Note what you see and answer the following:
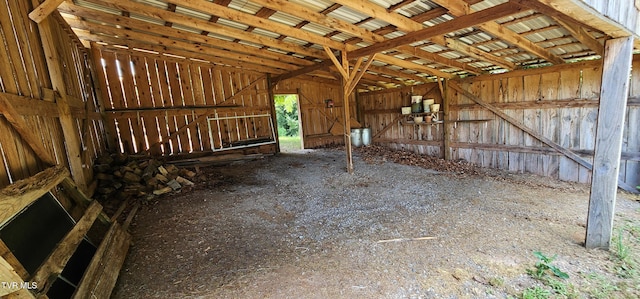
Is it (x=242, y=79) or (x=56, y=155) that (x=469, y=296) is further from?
(x=242, y=79)

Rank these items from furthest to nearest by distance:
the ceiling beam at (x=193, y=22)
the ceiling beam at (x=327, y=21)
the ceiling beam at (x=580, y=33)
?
1. the ceiling beam at (x=193, y=22)
2. the ceiling beam at (x=327, y=21)
3. the ceiling beam at (x=580, y=33)

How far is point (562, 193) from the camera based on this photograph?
4.06m

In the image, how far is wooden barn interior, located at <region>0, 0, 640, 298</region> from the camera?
2.00 meters

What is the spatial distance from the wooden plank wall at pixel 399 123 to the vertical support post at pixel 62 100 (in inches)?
298

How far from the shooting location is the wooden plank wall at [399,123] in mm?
7035

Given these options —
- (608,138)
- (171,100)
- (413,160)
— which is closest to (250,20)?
(171,100)

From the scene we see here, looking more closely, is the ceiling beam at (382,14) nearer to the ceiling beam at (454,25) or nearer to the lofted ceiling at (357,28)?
the lofted ceiling at (357,28)

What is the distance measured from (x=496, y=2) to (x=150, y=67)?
23.8 feet

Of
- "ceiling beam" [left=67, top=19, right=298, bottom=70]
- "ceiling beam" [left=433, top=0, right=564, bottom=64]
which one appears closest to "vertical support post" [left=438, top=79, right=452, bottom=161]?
"ceiling beam" [left=433, top=0, right=564, bottom=64]

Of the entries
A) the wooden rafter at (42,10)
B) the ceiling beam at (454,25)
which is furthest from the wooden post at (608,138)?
the wooden rafter at (42,10)

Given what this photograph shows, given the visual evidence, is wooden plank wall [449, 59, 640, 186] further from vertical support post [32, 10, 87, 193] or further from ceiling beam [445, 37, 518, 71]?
vertical support post [32, 10, 87, 193]

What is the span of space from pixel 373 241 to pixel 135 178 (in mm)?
4215

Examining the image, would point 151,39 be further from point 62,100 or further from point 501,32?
point 501,32

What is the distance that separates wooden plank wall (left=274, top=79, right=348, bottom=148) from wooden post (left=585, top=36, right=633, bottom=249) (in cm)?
648
